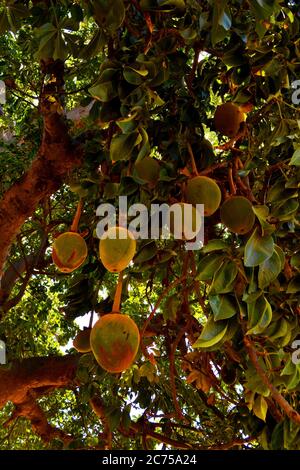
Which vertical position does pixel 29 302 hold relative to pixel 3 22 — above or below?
below

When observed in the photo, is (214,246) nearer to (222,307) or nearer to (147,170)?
(222,307)

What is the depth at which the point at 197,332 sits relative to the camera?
2.19 metres

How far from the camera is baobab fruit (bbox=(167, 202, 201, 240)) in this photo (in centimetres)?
153

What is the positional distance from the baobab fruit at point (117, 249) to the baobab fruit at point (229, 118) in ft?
1.70

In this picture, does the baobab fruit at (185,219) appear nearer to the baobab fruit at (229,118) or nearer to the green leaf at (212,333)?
the green leaf at (212,333)

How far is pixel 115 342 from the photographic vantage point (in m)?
1.47

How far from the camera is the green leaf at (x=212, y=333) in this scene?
133cm

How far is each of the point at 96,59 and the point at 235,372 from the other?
6.66 ft

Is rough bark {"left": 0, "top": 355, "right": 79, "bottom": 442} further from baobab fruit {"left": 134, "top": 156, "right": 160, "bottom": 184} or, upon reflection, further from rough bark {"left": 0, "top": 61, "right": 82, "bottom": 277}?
baobab fruit {"left": 134, "top": 156, "right": 160, "bottom": 184}

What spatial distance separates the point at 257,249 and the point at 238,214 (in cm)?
21

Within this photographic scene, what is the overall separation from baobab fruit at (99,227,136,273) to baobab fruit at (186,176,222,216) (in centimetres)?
Answer: 19

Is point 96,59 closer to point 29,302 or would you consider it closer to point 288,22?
point 29,302

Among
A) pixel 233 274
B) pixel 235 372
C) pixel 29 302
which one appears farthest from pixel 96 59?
pixel 233 274

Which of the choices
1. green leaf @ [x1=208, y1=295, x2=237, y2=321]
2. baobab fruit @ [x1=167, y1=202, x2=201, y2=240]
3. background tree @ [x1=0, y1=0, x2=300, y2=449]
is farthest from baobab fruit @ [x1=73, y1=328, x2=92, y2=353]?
green leaf @ [x1=208, y1=295, x2=237, y2=321]
